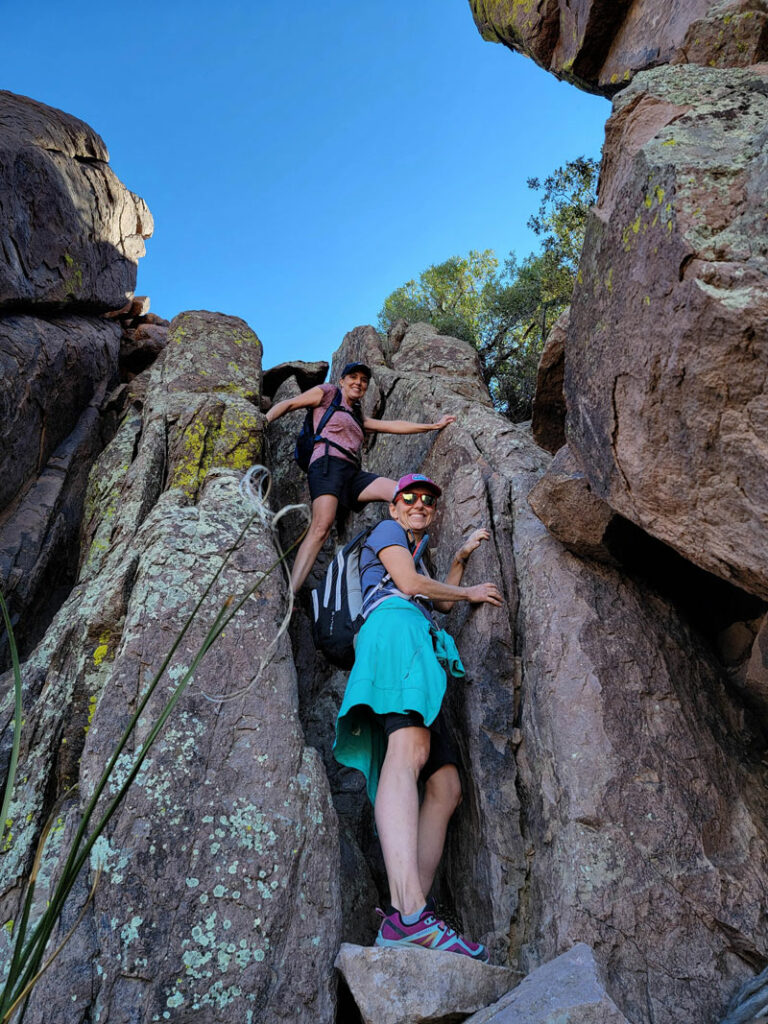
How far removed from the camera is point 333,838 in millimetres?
6113

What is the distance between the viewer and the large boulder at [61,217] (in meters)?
12.9

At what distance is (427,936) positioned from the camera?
5.15 meters

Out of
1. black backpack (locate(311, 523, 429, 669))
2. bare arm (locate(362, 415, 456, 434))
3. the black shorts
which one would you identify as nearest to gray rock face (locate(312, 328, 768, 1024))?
black backpack (locate(311, 523, 429, 669))

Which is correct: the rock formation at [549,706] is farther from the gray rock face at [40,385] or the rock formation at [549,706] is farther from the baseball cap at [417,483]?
the gray rock face at [40,385]

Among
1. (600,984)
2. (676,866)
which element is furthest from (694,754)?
(600,984)

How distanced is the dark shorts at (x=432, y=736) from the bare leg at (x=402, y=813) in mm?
60

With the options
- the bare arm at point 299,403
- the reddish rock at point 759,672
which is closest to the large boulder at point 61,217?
the bare arm at point 299,403

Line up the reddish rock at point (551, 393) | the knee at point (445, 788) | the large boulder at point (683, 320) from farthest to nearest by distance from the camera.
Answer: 1. the reddish rock at point (551, 393)
2. the knee at point (445, 788)
3. the large boulder at point (683, 320)

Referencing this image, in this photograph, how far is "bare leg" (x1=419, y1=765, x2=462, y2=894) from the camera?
5.93 m

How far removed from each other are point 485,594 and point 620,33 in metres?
11.4

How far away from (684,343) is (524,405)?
12923mm

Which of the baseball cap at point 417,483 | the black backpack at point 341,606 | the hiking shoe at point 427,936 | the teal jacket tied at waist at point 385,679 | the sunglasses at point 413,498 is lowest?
the hiking shoe at point 427,936

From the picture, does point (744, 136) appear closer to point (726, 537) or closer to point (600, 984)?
point (726, 537)

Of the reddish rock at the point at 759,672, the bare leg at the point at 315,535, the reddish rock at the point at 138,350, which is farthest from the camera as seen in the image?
the reddish rock at the point at 138,350
